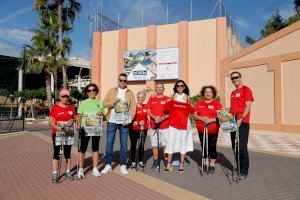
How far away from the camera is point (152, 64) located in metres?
29.2

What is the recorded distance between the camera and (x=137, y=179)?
21.9 ft

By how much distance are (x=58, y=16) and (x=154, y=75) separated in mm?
9000

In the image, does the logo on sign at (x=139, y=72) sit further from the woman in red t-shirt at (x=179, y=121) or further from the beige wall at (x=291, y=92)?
the woman in red t-shirt at (x=179, y=121)

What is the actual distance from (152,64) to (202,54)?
439 centimetres

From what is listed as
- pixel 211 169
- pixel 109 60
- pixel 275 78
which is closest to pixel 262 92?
pixel 275 78

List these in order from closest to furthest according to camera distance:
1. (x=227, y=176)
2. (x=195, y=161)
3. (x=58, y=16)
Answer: (x=227, y=176) < (x=195, y=161) < (x=58, y=16)

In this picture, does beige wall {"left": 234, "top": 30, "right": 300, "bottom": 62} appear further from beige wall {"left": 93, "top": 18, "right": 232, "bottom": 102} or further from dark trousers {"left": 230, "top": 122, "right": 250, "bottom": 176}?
dark trousers {"left": 230, "top": 122, "right": 250, "bottom": 176}

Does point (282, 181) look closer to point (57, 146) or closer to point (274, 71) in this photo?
point (57, 146)

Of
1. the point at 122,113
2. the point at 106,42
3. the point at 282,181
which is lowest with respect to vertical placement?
the point at 282,181

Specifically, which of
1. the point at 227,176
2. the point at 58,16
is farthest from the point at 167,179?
the point at 58,16

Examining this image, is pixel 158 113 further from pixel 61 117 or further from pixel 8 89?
pixel 8 89

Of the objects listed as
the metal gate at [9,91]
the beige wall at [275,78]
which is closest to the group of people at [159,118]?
the beige wall at [275,78]

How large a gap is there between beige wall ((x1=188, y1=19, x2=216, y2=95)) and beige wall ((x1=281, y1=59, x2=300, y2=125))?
9852 millimetres

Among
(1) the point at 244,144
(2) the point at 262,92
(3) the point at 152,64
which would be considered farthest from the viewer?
(3) the point at 152,64
